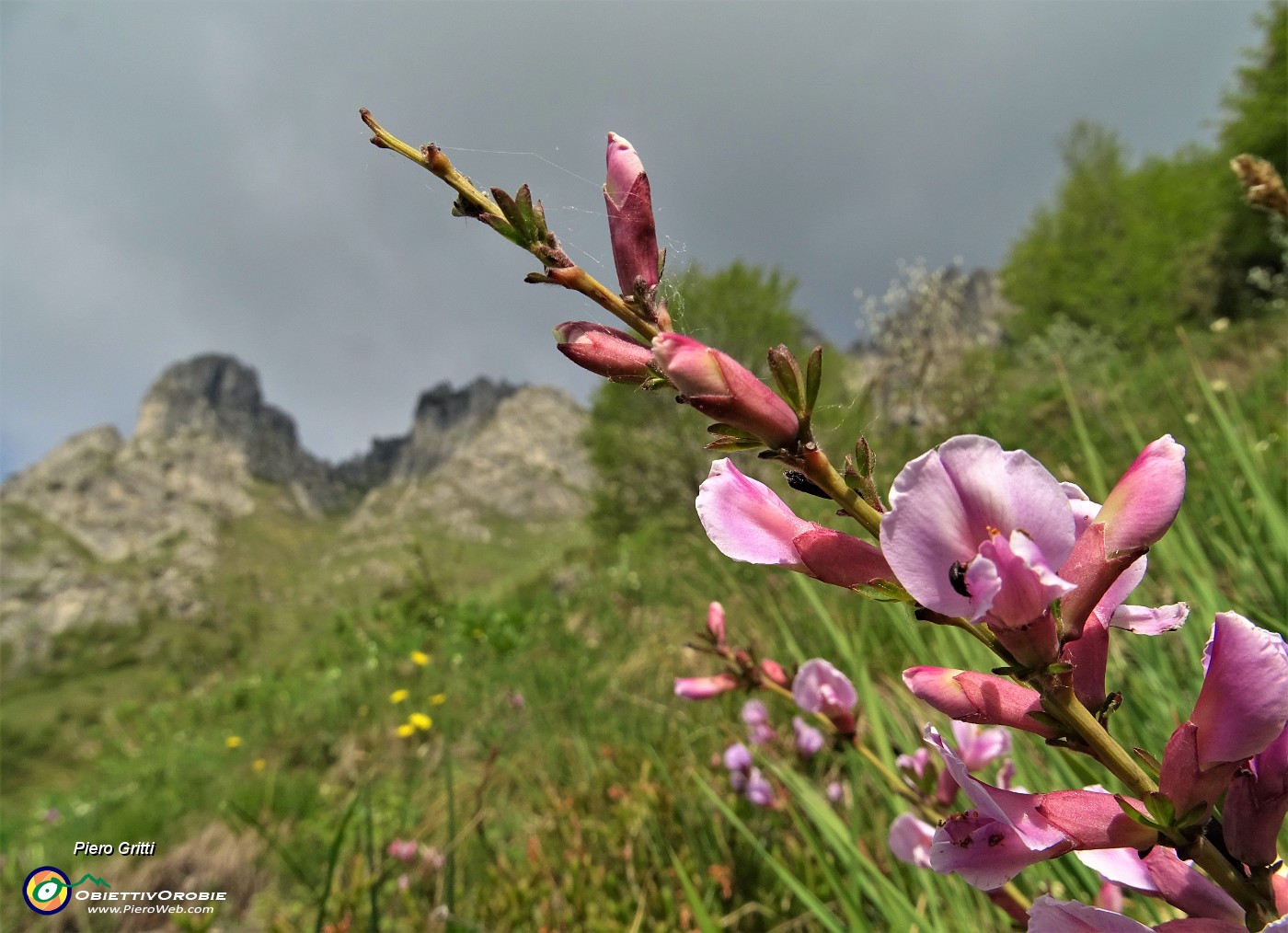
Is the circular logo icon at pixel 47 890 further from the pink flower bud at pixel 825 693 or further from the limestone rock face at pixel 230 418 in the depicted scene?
the limestone rock face at pixel 230 418

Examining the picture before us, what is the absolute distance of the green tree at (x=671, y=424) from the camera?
1719 cm

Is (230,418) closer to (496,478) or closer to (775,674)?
(496,478)

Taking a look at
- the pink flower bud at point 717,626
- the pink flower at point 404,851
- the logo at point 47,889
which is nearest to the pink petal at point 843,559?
the pink flower bud at point 717,626

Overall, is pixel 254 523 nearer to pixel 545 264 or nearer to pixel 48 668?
pixel 48 668

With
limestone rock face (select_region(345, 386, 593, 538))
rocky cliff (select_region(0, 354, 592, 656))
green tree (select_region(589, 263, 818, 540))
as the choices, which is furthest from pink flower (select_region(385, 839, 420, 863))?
limestone rock face (select_region(345, 386, 593, 538))

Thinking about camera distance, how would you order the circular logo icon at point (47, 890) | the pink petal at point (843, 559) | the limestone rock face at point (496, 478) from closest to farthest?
the pink petal at point (843, 559) → the circular logo icon at point (47, 890) → the limestone rock face at point (496, 478)

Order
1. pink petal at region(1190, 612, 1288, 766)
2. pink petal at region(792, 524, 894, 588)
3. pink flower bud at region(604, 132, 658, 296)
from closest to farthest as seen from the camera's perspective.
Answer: pink petal at region(1190, 612, 1288, 766)
pink petal at region(792, 524, 894, 588)
pink flower bud at region(604, 132, 658, 296)

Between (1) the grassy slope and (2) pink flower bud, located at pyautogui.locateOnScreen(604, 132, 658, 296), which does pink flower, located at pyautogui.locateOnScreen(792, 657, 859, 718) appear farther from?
(2) pink flower bud, located at pyautogui.locateOnScreen(604, 132, 658, 296)

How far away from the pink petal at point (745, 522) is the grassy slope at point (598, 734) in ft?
0.46

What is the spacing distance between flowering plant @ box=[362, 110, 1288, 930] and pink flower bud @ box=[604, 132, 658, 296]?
0.25ft

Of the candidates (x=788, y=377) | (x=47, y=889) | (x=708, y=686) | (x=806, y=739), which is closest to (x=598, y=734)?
(x=806, y=739)

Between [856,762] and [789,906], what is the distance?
67 centimetres

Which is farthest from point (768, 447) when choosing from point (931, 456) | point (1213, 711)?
point (1213, 711)

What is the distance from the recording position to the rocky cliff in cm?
9319
